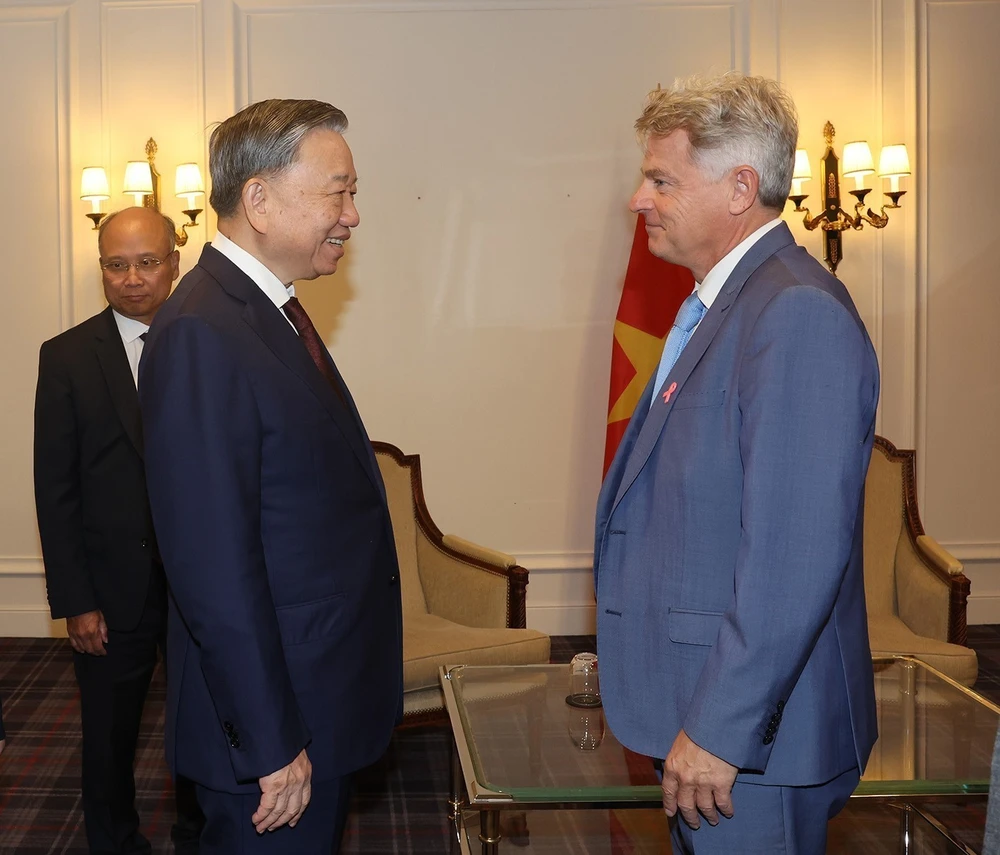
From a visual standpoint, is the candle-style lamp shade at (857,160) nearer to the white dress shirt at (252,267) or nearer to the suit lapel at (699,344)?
the suit lapel at (699,344)

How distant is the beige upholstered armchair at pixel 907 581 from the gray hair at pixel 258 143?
256cm

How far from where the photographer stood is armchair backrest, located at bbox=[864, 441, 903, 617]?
14.0ft

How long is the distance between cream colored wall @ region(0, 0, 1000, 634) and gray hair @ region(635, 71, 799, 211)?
3600mm

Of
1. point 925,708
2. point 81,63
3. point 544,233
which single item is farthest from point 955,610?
point 81,63

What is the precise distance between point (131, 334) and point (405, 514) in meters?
1.66

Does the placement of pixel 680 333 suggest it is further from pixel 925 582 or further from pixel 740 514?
pixel 925 582

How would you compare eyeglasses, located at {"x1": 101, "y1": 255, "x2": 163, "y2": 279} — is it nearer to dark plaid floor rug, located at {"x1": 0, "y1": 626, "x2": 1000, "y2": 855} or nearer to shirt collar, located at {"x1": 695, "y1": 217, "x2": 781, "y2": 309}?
dark plaid floor rug, located at {"x1": 0, "y1": 626, "x2": 1000, "y2": 855}

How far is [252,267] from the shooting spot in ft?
6.23

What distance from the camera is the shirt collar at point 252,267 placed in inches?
74.6

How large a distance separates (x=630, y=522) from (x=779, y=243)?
1.65ft

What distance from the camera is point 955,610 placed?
383 cm

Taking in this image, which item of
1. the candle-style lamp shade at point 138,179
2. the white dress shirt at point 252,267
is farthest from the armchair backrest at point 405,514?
the white dress shirt at point 252,267

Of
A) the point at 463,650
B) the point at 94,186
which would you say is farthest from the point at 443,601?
the point at 94,186

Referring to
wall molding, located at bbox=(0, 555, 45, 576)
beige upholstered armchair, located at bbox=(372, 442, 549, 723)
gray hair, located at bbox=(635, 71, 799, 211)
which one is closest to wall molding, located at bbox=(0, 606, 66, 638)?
wall molding, located at bbox=(0, 555, 45, 576)
